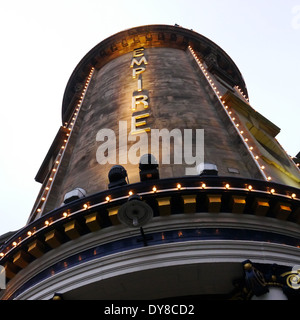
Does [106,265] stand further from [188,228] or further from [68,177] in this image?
[68,177]

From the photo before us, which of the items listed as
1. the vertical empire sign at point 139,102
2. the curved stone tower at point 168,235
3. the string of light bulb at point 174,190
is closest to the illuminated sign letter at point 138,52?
the vertical empire sign at point 139,102

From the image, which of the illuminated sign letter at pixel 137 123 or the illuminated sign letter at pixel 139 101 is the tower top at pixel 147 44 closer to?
the illuminated sign letter at pixel 139 101

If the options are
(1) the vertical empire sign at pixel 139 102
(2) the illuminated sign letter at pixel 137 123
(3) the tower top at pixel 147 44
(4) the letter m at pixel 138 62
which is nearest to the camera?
(2) the illuminated sign letter at pixel 137 123

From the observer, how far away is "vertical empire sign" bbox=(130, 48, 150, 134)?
55.6ft

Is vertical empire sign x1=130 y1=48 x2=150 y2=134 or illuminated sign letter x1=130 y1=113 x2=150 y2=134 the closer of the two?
illuminated sign letter x1=130 y1=113 x2=150 y2=134

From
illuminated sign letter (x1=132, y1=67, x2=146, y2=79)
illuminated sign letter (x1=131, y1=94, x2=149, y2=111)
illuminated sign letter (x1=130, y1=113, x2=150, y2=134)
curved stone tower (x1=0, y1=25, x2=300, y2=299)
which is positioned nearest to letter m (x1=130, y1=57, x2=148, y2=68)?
illuminated sign letter (x1=132, y1=67, x2=146, y2=79)

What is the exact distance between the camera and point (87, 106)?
22484 millimetres

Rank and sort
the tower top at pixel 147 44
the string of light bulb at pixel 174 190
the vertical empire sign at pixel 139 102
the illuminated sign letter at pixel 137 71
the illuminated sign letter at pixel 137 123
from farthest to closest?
1. the tower top at pixel 147 44
2. the illuminated sign letter at pixel 137 71
3. the vertical empire sign at pixel 139 102
4. the illuminated sign letter at pixel 137 123
5. the string of light bulb at pixel 174 190

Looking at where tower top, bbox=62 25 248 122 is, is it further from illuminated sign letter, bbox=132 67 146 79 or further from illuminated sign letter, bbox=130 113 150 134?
illuminated sign letter, bbox=130 113 150 134

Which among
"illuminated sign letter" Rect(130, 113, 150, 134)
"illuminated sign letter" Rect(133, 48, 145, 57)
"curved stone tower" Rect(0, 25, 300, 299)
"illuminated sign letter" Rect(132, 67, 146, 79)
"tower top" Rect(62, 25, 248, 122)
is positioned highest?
"tower top" Rect(62, 25, 248, 122)

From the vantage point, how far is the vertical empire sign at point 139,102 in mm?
16938

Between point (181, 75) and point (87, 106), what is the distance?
16.6 ft

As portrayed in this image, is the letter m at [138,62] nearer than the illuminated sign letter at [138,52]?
Yes
